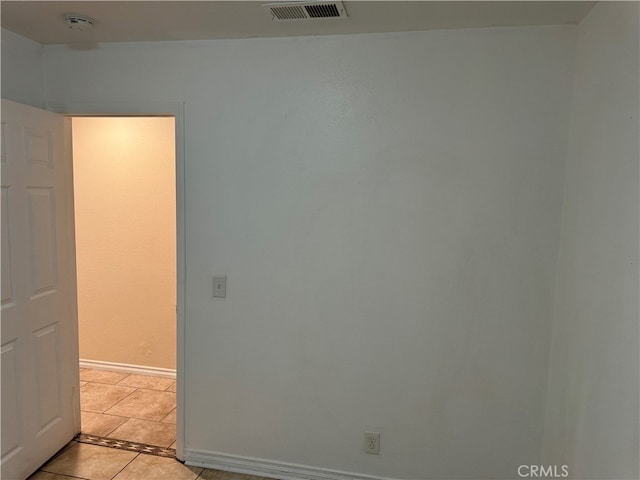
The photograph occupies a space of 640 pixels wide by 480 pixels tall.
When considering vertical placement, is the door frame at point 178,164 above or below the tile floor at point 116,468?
above

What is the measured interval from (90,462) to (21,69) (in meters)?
2.19

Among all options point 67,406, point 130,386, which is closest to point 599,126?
point 67,406

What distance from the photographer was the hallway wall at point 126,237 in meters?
3.36

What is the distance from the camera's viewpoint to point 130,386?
3420 mm

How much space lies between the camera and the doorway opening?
3348 millimetres

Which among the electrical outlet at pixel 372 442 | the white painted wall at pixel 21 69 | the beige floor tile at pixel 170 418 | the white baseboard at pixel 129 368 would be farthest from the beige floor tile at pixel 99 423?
the white painted wall at pixel 21 69

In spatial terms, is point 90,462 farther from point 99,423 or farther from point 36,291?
point 36,291

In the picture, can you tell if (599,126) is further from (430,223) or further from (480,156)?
(430,223)

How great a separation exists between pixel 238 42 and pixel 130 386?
2.72 meters

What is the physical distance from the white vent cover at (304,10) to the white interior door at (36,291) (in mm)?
1343

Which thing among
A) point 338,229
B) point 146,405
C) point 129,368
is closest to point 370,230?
point 338,229

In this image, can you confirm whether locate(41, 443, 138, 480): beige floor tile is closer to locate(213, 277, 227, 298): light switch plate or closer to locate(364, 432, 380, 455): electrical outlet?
locate(213, 277, 227, 298): light switch plate

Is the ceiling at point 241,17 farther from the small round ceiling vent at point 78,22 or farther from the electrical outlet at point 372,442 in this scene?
the electrical outlet at point 372,442

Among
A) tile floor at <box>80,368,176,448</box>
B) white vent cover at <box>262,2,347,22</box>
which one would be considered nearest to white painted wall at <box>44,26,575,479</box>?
white vent cover at <box>262,2,347,22</box>
